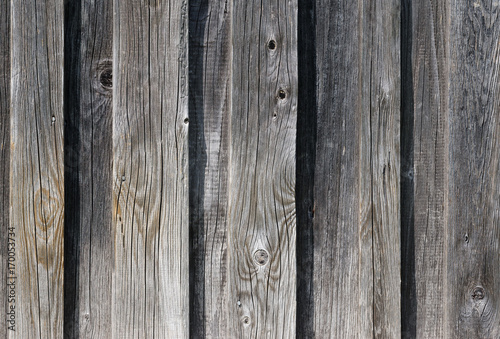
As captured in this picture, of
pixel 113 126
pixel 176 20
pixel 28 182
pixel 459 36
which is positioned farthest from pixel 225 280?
pixel 459 36

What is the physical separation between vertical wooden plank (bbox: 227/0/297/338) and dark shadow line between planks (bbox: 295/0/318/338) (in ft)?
0.27

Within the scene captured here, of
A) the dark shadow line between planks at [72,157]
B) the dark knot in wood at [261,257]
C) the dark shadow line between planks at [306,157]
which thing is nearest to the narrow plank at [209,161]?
the dark knot in wood at [261,257]

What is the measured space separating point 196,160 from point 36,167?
0.64 meters

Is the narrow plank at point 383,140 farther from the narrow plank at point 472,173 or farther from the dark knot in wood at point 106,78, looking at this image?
the dark knot in wood at point 106,78

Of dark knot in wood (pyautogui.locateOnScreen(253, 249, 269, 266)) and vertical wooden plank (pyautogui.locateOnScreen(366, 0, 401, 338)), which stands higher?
vertical wooden plank (pyautogui.locateOnScreen(366, 0, 401, 338))

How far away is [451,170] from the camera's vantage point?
1772 mm

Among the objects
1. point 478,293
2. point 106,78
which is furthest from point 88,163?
point 478,293

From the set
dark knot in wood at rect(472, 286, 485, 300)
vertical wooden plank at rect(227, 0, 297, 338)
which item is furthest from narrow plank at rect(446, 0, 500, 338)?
vertical wooden plank at rect(227, 0, 297, 338)

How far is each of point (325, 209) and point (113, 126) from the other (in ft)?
3.11

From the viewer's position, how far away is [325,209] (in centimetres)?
174

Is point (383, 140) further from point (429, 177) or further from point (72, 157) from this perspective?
point (72, 157)

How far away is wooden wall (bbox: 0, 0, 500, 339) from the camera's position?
1613 millimetres

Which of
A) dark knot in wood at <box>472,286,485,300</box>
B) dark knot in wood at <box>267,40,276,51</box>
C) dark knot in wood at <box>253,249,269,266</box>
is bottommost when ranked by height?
dark knot in wood at <box>472,286,485,300</box>

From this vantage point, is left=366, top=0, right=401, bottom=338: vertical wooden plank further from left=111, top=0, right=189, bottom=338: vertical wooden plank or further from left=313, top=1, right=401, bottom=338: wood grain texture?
left=111, top=0, right=189, bottom=338: vertical wooden plank
